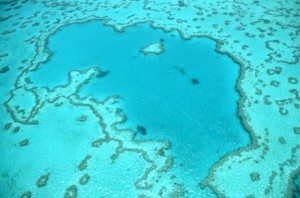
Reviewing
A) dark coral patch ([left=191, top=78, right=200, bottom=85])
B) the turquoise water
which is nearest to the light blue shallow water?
dark coral patch ([left=191, top=78, right=200, bottom=85])

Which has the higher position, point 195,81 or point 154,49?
point 154,49

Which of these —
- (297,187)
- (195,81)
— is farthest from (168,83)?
(297,187)

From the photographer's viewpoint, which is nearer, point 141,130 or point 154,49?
point 141,130

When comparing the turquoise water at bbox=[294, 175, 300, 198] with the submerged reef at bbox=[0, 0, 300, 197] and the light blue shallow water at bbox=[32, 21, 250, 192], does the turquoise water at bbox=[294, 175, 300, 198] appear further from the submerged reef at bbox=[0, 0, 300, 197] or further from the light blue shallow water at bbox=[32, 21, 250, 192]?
the light blue shallow water at bbox=[32, 21, 250, 192]

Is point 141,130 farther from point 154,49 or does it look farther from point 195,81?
point 154,49

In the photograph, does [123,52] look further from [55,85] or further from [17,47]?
[17,47]

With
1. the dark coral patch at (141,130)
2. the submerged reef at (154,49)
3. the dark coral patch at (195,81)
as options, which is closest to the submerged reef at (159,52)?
the submerged reef at (154,49)

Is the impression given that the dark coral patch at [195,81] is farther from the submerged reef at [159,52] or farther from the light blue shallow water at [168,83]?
the submerged reef at [159,52]
